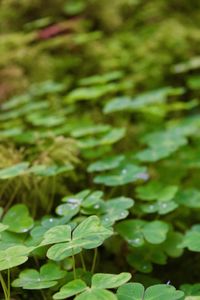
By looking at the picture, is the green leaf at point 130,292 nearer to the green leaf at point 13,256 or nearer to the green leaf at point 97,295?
the green leaf at point 97,295

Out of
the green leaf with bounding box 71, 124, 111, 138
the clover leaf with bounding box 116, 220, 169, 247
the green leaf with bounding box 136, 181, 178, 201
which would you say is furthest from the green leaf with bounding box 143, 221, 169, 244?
the green leaf with bounding box 71, 124, 111, 138

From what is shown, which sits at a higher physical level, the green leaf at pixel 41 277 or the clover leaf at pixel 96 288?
the clover leaf at pixel 96 288

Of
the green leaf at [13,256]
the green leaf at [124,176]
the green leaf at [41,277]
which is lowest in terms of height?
the green leaf at [124,176]

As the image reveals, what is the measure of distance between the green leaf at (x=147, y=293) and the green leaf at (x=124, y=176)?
1.55ft

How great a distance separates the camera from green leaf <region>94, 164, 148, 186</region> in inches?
52.7

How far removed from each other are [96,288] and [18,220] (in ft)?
1.21

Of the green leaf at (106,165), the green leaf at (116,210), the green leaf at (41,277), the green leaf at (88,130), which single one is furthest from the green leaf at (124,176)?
the green leaf at (41,277)

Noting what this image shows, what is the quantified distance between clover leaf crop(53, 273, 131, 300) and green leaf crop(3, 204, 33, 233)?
0.28 metres

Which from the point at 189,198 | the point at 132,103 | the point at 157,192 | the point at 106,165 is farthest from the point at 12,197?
the point at 132,103

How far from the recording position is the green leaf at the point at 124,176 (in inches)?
52.7

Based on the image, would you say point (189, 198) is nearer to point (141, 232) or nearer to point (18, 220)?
point (141, 232)

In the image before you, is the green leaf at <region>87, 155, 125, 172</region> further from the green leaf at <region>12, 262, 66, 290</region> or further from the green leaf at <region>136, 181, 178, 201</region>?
the green leaf at <region>12, 262, 66, 290</region>

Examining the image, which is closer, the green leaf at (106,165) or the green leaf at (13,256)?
the green leaf at (13,256)

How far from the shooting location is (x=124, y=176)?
4.49ft
